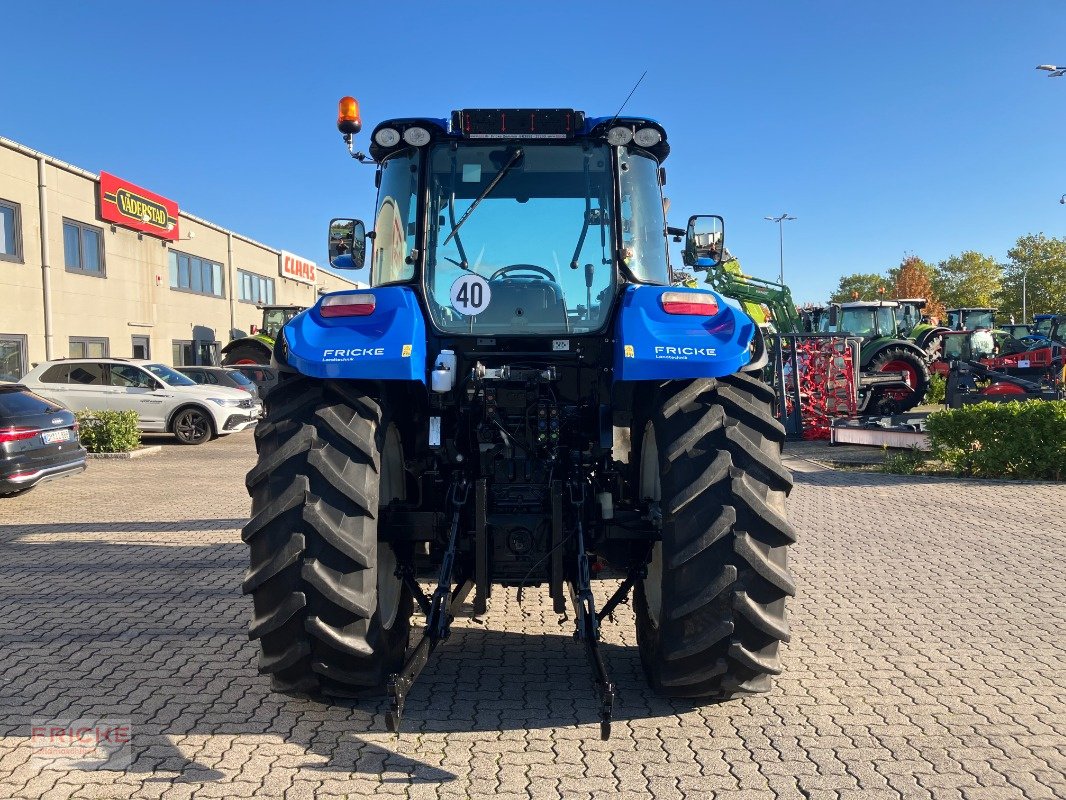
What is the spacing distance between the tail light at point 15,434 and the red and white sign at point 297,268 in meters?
30.5

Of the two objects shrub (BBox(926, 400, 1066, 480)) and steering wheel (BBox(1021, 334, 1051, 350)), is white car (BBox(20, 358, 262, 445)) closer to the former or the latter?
shrub (BBox(926, 400, 1066, 480))

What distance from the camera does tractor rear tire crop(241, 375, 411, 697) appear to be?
3.56 m

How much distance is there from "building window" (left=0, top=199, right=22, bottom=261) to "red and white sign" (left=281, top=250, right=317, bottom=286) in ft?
64.1

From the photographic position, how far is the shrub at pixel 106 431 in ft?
50.5

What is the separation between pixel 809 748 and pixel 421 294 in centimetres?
262

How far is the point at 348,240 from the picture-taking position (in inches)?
196

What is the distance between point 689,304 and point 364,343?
4.69 feet

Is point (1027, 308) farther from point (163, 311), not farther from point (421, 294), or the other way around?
point (421, 294)

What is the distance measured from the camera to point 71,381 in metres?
17.0

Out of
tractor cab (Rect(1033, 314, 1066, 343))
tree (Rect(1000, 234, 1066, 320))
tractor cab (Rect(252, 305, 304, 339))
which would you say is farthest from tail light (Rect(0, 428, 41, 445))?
tree (Rect(1000, 234, 1066, 320))

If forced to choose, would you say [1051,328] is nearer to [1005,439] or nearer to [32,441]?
[1005,439]

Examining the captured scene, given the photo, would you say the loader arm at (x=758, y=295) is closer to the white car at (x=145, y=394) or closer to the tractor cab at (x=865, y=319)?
the tractor cab at (x=865, y=319)

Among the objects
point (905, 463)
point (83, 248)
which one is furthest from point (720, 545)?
point (83, 248)

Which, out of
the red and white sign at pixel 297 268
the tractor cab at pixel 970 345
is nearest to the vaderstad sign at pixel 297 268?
the red and white sign at pixel 297 268
